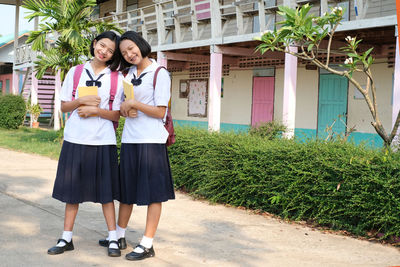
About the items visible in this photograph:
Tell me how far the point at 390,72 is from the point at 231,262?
9.78 metres

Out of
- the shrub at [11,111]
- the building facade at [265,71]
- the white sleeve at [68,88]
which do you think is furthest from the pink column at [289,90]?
the shrub at [11,111]

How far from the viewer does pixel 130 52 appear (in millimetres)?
4102

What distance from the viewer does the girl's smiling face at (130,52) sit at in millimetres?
4090

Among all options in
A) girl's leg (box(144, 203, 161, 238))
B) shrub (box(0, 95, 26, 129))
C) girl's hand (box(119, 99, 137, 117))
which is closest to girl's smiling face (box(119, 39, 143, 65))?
girl's hand (box(119, 99, 137, 117))

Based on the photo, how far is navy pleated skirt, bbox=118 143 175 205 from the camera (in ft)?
Answer: 13.6

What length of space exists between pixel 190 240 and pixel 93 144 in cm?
145

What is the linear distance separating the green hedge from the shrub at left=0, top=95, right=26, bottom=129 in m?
14.6

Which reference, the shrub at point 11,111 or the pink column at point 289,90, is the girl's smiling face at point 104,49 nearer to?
the pink column at point 289,90

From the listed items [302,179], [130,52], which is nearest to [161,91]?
[130,52]

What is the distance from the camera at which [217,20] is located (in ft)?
42.4

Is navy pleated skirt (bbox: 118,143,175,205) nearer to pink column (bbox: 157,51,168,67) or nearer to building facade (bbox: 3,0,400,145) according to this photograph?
building facade (bbox: 3,0,400,145)

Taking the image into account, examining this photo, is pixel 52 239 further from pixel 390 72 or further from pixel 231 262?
pixel 390 72

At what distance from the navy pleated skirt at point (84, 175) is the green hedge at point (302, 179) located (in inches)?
92.5

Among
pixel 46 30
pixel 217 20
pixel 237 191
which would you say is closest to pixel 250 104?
pixel 217 20
